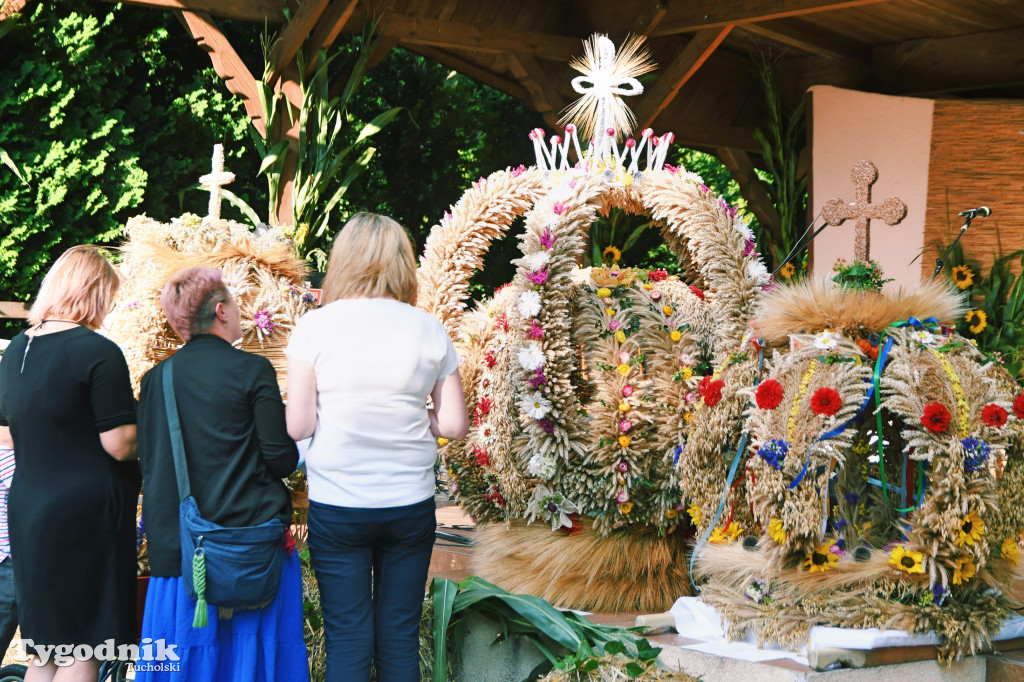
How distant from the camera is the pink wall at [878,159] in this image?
6953mm

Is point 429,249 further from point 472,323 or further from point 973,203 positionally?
point 973,203

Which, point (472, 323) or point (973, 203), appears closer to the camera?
point (472, 323)

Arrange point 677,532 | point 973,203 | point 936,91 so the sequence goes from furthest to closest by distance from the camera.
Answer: point 936,91 → point 973,203 → point 677,532

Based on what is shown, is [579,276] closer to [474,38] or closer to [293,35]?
[293,35]

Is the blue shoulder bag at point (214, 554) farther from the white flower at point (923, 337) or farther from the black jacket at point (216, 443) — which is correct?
the white flower at point (923, 337)

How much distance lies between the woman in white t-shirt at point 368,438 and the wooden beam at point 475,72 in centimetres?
508

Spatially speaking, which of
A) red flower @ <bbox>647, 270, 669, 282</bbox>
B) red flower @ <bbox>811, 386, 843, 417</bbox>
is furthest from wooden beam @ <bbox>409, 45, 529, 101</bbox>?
red flower @ <bbox>811, 386, 843, 417</bbox>

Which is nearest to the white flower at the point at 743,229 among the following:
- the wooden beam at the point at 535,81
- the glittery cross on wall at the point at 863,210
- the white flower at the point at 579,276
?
the glittery cross on wall at the point at 863,210

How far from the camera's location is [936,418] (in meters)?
2.81

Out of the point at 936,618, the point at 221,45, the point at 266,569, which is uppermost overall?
the point at 221,45

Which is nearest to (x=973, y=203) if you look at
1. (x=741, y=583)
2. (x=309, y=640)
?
(x=741, y=583)

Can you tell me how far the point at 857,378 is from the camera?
9.59 feet

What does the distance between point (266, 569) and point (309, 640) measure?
0.76 m

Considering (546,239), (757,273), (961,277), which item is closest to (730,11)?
(961,277)
